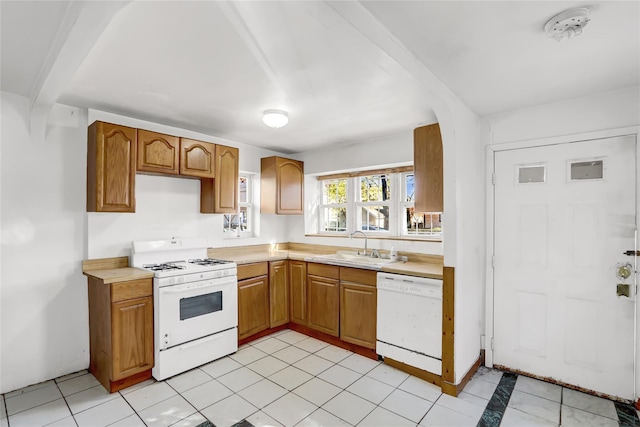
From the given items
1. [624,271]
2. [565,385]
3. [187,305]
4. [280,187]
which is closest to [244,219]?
[280,187]

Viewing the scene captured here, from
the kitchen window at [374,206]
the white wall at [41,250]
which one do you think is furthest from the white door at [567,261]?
the white wall at [41,250]

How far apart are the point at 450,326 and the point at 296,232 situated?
2.63m

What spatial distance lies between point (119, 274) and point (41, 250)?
2.25 ft

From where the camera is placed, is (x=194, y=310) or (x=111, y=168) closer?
(x=111, y=168)

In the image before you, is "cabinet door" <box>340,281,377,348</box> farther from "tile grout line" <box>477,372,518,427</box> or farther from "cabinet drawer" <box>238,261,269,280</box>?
"tile grout line" <box>477,372,518,427</box>

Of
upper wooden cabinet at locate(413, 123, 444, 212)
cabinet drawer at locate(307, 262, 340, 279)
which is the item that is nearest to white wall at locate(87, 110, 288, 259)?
cabinet drawer at locate(307, 262, 340, 279)

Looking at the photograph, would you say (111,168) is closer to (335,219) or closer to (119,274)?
(119,274)

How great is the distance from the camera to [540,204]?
8.82ft

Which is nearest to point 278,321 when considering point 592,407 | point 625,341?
point 592,407

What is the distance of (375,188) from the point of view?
4.11m

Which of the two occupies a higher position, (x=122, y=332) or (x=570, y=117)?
(x=570, y=117)

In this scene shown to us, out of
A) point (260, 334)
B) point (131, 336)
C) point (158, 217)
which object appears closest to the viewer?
point (131, 336)

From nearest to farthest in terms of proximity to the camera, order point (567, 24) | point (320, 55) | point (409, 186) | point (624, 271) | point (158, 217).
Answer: point (567, 24), point (320, 55), point (624, 271), point (158, 217), point (409, 186)

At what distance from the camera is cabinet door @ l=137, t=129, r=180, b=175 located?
295cm
